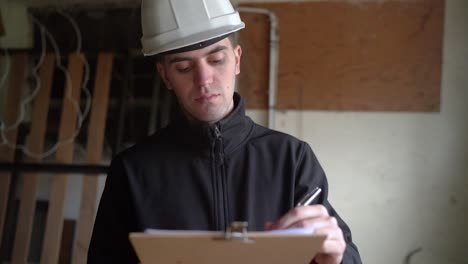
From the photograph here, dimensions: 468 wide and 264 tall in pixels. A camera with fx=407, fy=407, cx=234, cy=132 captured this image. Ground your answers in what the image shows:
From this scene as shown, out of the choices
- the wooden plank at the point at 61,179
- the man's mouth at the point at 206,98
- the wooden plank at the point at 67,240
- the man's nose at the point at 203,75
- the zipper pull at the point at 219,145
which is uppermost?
the man's nose at the point at 203,75

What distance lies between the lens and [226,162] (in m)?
0.88

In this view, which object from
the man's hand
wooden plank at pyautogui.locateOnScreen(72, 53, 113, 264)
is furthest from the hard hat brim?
wooden plank at pyautogui.locateOnScreen(72, 53, 113, 264)

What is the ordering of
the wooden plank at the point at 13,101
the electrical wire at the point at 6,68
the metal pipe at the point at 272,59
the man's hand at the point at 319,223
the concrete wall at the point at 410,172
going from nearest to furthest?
the man's hand at the point at 319,223, the concrete wall at the point at 410,172, the metal pipe at the point at 272,59, the wooden plank at the point at 13,101, the electrical wire at the point at 6,68

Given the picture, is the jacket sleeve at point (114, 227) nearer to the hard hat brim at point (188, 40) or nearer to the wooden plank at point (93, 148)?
the hard hat brim at point (188, 40)

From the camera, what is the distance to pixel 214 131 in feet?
2.82

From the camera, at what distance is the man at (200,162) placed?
2.73 ft

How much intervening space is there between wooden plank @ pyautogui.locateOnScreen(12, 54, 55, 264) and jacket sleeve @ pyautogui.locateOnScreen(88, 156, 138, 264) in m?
1.23

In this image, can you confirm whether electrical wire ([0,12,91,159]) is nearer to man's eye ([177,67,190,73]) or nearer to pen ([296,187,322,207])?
man's eye ([177,67,190,73])

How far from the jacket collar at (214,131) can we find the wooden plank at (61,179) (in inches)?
48.5

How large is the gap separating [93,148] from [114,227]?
45.4 inches

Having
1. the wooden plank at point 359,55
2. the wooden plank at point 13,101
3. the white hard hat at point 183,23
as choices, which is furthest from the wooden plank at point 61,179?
the white hard hat at point 183,23

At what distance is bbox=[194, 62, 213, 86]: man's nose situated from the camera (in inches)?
32.2

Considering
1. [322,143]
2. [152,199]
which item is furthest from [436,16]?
[152,199]

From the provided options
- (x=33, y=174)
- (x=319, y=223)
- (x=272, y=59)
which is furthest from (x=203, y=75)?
(x=33, y=174)
